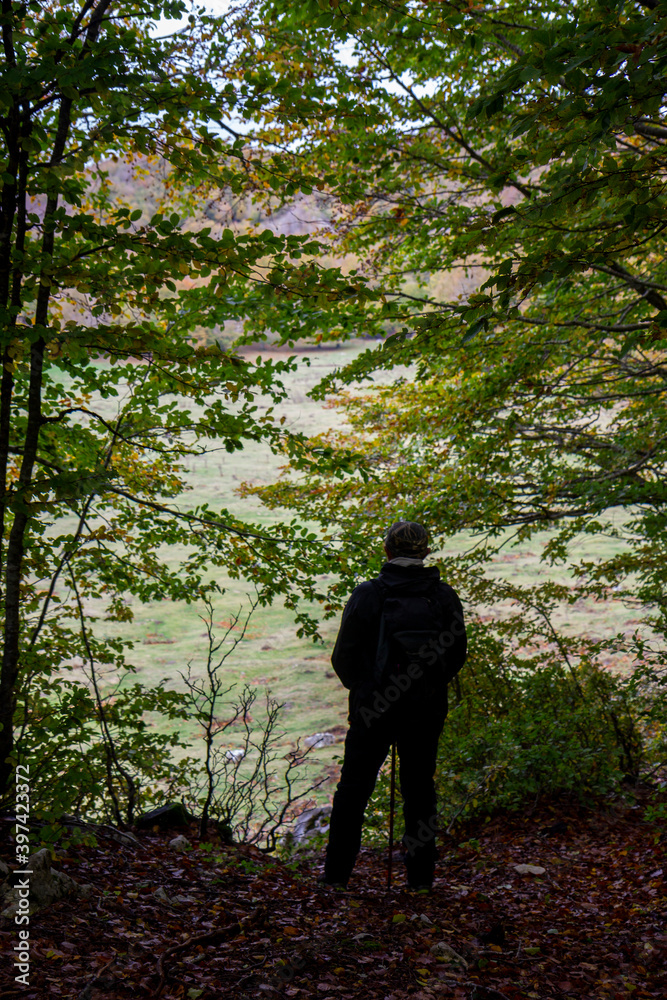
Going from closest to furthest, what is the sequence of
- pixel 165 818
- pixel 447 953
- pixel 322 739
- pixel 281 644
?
pixel 447 953 < pixel 165 818 < pixel 322 739 < pixel 281 644

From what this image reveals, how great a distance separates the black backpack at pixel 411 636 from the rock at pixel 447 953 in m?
1.10

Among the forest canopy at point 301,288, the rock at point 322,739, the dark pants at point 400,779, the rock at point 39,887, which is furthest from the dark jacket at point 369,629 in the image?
the rock at point 322,739

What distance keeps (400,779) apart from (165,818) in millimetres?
2465

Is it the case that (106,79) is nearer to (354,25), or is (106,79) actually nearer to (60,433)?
(354,25)

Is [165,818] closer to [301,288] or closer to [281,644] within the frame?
[301,288]

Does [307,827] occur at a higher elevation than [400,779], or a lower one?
lower

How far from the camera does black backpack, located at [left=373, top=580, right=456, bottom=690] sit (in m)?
3.18

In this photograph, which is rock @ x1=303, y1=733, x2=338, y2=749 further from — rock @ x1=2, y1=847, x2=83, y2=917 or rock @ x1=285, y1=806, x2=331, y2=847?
rock @ x1=2, y1=847, x2=83, y2=917

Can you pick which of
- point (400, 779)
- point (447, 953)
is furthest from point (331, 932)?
point (400, 779)

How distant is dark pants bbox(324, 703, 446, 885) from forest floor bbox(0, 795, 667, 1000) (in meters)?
0.21

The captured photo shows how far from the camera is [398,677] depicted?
318 centimetres

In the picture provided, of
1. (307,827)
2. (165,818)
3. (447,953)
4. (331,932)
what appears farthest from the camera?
(307,827)

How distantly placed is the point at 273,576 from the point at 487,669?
158 inches

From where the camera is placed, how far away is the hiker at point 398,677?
3203mm
